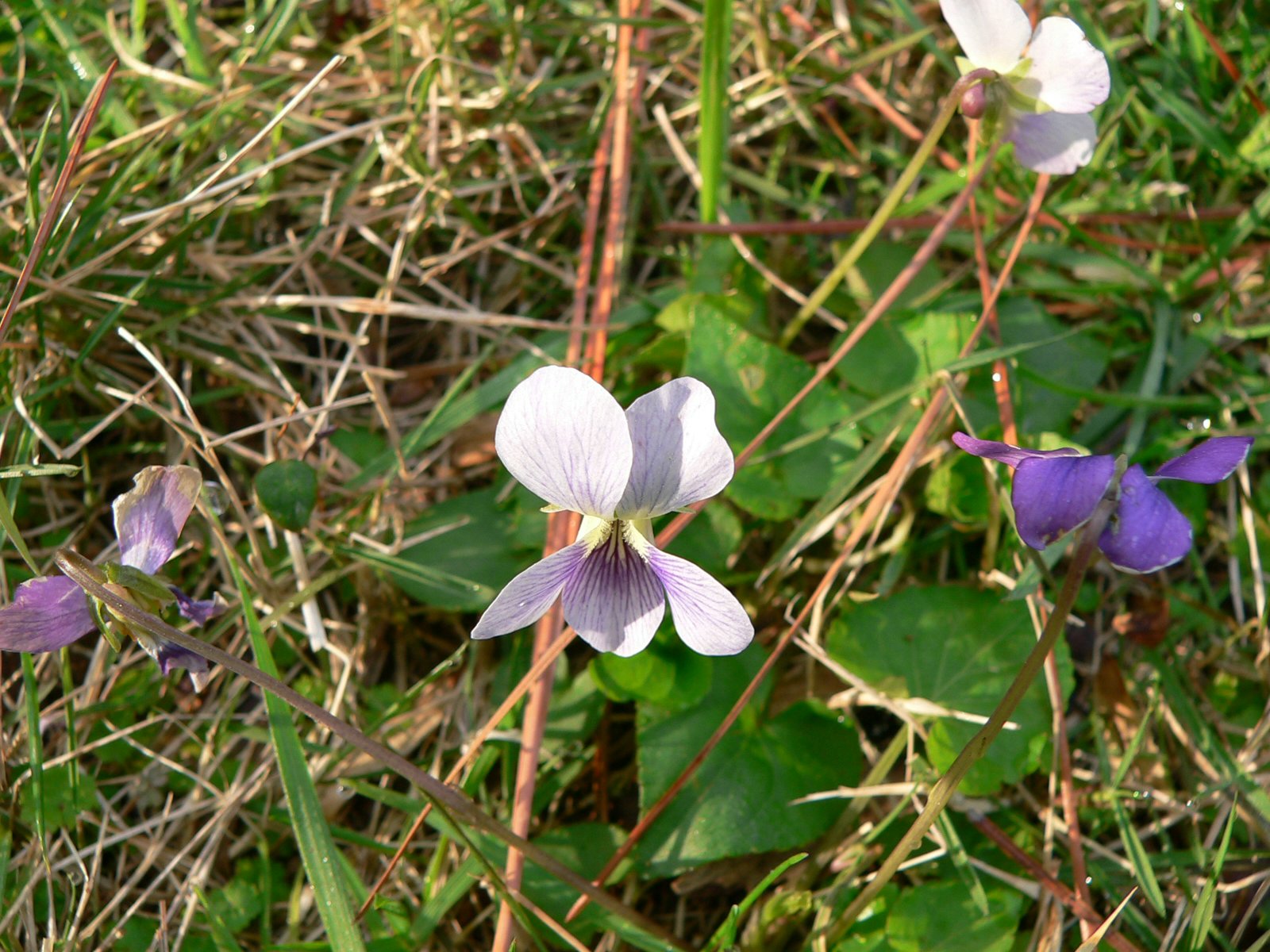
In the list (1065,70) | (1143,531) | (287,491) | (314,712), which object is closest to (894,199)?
(1065,70)

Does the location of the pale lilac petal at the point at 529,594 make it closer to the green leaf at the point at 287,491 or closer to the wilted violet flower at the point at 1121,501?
the wilted violet flower at the point at 1121,501

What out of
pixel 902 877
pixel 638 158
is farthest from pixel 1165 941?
pixel 638 158

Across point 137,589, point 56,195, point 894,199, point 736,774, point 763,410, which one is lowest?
point 736,774

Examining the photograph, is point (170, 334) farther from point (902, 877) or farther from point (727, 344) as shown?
point (902, 877)

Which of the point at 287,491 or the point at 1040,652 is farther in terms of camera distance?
the point at 287,491

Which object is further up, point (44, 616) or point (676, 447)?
point (676, 447)

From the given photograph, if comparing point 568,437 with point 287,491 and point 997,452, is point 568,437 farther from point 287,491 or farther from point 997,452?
point 287,491
